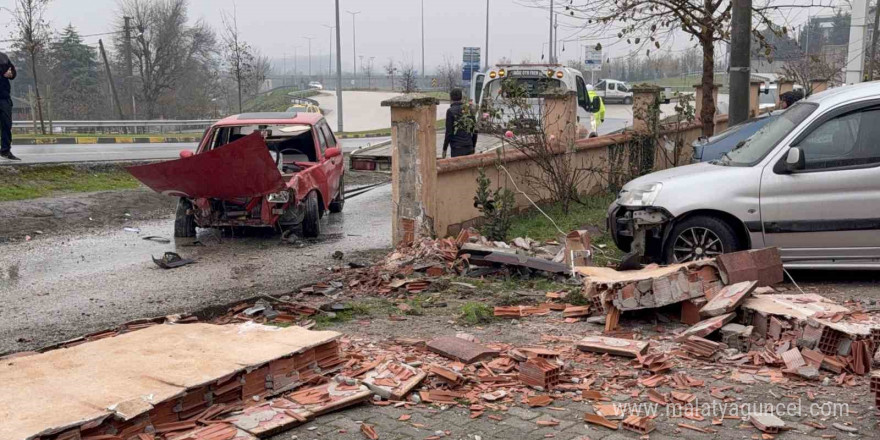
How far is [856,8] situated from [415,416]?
14.7m

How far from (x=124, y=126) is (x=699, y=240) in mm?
35968

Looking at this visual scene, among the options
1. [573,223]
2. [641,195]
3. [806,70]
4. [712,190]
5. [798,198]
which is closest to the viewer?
[798,198]

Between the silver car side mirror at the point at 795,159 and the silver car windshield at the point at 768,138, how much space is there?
303 mm

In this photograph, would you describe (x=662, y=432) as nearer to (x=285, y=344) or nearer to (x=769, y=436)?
(x=769, y=436)

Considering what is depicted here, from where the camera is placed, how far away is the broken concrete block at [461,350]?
5430mm

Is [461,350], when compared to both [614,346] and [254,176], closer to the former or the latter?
[614,346]

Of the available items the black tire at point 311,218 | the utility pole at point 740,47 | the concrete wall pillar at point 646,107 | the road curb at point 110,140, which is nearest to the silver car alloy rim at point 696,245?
the utility pole at point 740,47

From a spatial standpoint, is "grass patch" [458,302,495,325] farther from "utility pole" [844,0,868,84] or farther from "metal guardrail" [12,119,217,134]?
"metal guardrail" [12,119,217,134]

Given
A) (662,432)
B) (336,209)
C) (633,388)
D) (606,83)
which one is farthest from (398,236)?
(606,83)

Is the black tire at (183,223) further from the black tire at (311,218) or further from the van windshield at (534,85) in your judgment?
the van windshield at (534,85)

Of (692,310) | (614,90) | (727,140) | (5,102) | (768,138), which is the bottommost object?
(692,310)

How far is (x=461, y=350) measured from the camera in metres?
5.55

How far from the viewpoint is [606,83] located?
194 ft

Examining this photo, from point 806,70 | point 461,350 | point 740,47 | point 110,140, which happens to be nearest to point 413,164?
point 461,350
